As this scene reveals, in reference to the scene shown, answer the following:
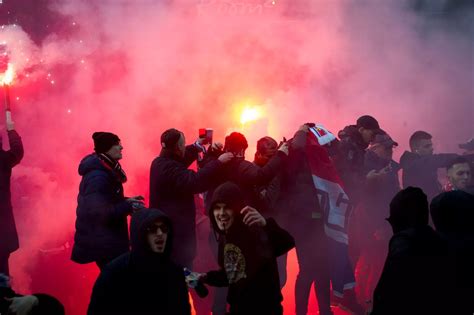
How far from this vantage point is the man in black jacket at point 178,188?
12.2 ft

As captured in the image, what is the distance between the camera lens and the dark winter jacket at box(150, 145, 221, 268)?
3.72 metres

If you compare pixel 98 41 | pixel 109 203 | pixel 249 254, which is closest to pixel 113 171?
pixel 109 203

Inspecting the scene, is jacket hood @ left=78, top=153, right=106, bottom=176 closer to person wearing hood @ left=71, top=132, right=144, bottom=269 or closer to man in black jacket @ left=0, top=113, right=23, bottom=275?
person wearing hood @ left=71, top=132, right=144, bottom=269

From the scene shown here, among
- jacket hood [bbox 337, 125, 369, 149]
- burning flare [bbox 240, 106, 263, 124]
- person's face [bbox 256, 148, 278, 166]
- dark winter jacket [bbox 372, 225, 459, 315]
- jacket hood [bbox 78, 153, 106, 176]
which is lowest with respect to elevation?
dark winter jacket [bbox 372, 225, 459, 315]

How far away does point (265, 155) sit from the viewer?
4.27 metres

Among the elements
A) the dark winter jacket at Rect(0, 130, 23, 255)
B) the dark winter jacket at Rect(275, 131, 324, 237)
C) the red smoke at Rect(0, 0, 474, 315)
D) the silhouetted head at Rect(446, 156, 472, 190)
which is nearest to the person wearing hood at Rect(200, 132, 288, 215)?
the dark winter jacket at Rect(275, 131, 324, 237)

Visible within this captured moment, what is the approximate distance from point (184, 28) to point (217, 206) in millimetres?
7291

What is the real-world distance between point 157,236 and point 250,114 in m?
8.03

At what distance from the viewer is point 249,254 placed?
8.79 ft

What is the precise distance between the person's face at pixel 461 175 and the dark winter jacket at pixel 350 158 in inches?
37.3

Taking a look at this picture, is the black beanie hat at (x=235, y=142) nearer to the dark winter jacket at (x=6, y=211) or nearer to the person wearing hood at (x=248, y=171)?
the person wearing hood at (x=248, y=171)

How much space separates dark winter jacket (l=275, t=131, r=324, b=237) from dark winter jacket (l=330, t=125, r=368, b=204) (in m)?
0.62

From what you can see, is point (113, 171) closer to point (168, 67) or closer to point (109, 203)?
point (109, 203)

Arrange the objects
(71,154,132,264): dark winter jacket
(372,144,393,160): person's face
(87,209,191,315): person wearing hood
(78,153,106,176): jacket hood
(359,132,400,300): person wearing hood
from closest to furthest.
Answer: (87,209,191,315): person wearing hood < (71,154,132,264): dark winter jacket < (78,153,106,176): jacket hood < (359,132,400,300): person wearing hood < (372,144,393,160): person's face
